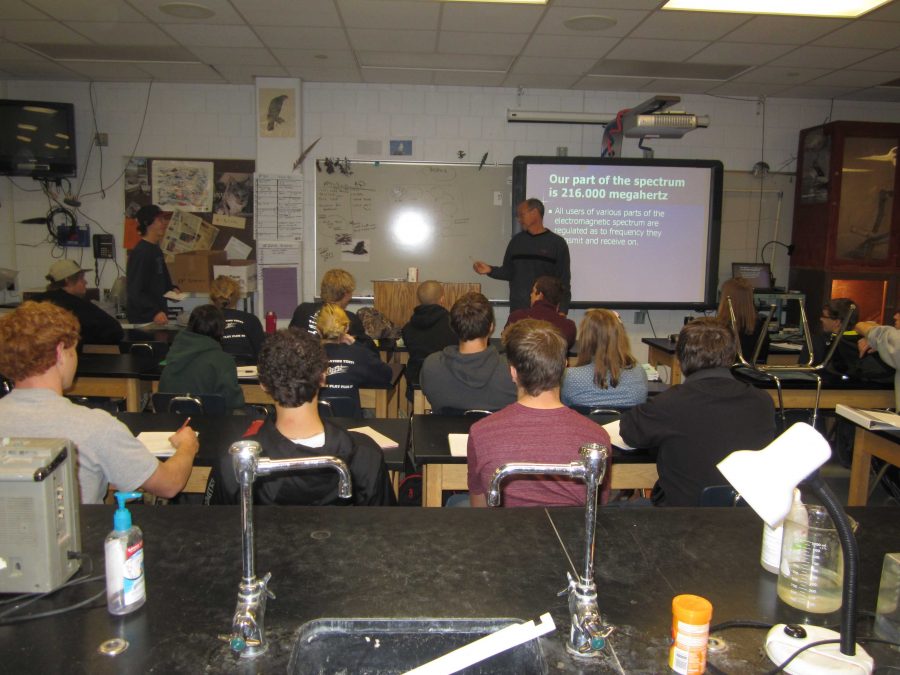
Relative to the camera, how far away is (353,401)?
318cm

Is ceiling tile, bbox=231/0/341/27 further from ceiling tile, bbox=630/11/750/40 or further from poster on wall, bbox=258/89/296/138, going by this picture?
ceiling tile, bbox=630/11/750/40

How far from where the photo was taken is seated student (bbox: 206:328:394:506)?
5.69 feet

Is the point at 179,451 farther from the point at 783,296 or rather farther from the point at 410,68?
the point at 783,296

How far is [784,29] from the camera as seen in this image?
14.4 feet

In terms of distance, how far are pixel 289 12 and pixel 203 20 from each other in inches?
25.4

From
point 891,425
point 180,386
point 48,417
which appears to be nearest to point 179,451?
point 48,417

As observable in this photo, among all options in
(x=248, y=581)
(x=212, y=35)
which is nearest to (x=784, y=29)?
(x=212, y=35)

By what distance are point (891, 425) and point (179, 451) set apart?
2.79 meters

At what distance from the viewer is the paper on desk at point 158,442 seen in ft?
7.60

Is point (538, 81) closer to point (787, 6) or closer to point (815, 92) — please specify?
point (787, 6)

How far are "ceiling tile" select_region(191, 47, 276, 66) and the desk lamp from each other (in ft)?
16.8

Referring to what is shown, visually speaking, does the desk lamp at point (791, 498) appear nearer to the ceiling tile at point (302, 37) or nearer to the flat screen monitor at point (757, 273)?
the ceiling tile at point (302, 37)

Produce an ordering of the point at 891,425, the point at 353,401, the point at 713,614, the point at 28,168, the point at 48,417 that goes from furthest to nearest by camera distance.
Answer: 1. the point at 28,168
2. the point at 353,401
3. the point at 891,425
4. the point at 48,417
5. the point at 713,614

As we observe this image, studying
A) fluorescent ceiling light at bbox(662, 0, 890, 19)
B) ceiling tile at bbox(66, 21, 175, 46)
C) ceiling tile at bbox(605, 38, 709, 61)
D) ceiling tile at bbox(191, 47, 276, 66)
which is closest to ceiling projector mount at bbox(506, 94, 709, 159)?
ceiling tile at bbox(605, 38, 709, 61)
